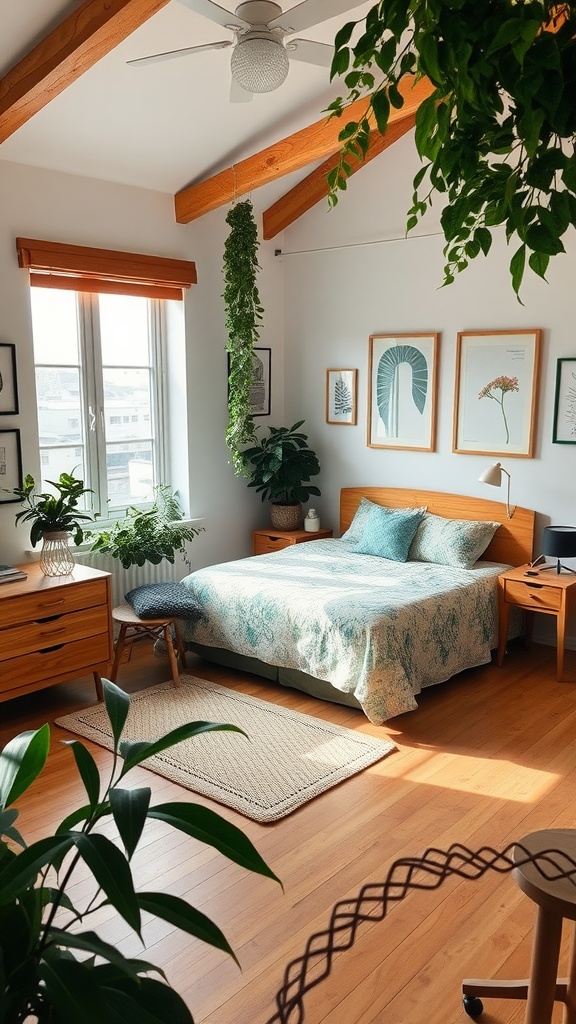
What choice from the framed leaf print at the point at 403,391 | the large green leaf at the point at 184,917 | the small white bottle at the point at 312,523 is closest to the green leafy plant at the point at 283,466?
the small white bottle at the point at 312,523

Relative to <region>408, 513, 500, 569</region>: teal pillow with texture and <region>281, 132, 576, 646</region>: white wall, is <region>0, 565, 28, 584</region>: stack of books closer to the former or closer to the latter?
<region>408, 513, 500, 569</region>: teal pillow with texture

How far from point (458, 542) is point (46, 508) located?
2.34 metres

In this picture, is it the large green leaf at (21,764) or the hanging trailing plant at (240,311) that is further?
the hanging trailing plant at (240,311)

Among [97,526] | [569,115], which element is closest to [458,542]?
[97,526]

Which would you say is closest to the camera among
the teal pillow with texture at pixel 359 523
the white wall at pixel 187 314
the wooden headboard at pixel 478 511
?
the white wall at pixel 187 314

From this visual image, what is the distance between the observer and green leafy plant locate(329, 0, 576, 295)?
650 millimetres

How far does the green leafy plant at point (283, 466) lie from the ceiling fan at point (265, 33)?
2.79 meters

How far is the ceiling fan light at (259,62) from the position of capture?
9.50 ft

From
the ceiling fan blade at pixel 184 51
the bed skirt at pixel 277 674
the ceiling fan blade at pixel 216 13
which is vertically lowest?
the bed skirt at pixel 277 674

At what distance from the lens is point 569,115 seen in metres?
0.68

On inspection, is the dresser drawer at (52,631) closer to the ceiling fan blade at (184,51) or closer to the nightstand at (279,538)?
the nightstand at (279,538)

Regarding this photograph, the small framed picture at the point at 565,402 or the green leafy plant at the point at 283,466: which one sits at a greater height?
the small framed picture at the point at 565,402

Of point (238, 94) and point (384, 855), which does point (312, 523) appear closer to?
point (238, 94)

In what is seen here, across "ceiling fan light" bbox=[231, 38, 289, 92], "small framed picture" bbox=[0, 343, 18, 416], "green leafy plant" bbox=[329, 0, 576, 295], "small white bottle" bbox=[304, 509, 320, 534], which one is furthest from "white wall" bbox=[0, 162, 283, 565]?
"green leafy plant" bbox=[329, 0, 576, 295]
